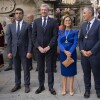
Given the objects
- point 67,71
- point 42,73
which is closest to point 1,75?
point 42,73

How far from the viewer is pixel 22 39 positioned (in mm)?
7078

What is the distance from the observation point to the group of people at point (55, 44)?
257 inches

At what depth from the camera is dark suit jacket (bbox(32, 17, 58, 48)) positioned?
6.87 metres

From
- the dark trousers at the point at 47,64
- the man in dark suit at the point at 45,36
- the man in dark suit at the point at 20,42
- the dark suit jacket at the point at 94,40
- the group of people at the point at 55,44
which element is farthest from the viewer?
the man in dark suit at the point at 20,42

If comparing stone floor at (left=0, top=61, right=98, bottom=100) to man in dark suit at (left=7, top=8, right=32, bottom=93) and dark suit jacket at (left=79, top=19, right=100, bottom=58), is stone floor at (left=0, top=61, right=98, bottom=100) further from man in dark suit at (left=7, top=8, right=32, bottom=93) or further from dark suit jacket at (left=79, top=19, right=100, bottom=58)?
dark suit jacket at (left=79, top=19, right=100, bottom=58)

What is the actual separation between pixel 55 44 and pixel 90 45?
858mm

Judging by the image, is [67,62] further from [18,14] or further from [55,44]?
[18,14]

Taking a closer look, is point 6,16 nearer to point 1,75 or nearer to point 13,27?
point 1,75

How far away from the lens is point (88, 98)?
6.64 metres

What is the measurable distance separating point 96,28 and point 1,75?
12.4 feet


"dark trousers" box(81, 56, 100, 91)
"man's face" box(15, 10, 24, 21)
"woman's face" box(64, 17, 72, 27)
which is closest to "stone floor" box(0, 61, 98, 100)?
"dark trousers" box(81, 56, 100, 91)

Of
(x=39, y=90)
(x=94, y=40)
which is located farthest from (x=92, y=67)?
(x=39, y=90)

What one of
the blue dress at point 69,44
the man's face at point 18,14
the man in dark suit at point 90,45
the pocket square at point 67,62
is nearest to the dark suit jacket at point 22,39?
the man's face at point 18,14

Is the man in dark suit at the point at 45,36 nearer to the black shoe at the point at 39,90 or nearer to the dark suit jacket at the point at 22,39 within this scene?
the black shoe at the point at 39,90
